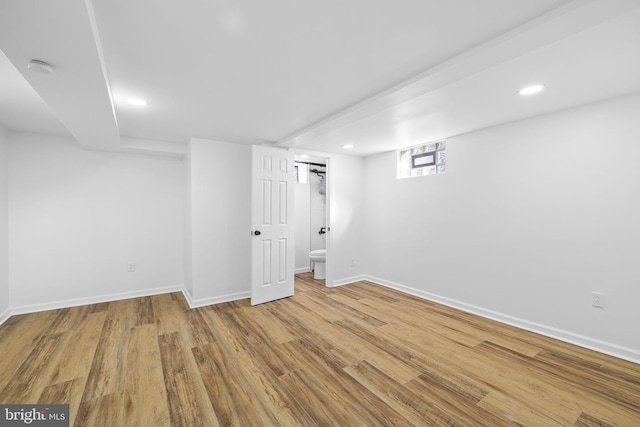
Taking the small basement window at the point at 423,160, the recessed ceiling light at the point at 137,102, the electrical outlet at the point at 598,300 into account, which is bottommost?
the electrical outlet at the point at 598,300

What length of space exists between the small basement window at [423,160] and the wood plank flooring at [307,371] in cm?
200

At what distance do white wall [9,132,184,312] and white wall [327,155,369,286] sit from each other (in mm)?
2507

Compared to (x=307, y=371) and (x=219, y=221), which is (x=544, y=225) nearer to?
(x=307, y=371)

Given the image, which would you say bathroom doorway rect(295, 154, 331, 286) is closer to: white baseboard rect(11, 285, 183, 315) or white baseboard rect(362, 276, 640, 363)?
white baseboard rect(11, 285, 183, 315)

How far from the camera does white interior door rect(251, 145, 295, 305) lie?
12.5ft

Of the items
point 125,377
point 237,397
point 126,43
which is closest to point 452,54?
point 126,43

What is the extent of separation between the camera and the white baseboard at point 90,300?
341 centimetres

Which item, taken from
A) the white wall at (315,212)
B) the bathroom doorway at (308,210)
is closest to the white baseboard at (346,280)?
the bathroom doorway at (308,210)

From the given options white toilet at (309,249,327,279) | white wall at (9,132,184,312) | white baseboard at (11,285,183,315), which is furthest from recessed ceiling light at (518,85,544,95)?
white baseboard at (11,285,183,315)

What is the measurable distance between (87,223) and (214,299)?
2.08 meters

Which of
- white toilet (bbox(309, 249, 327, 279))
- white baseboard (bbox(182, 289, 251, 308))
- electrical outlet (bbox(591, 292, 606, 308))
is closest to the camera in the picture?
electrical outlet (bbox(591, 292, 606, 308))

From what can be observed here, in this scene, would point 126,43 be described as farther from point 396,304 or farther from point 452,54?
point 396,304

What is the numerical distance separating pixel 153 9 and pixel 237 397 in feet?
7.80

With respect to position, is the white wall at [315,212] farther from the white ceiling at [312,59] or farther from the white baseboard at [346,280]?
the white ceiling at [312,59]
